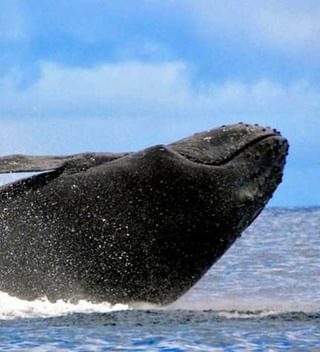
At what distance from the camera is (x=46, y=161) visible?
57.6ft

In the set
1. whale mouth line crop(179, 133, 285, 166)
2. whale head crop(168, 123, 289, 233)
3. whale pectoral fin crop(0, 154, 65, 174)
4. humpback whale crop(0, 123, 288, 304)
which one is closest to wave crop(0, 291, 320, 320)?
humpback whale crop(0, 123, 288, 304)

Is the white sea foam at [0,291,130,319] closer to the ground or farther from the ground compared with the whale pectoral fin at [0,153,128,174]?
closer to the ground

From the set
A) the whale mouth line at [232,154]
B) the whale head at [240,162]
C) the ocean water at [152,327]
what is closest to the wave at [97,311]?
the ocean water at [152,327]

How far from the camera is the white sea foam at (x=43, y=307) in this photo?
16703mm

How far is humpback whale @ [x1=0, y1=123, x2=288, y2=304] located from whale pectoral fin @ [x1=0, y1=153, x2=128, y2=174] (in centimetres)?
2

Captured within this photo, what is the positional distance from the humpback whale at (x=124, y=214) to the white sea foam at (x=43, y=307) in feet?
0.44

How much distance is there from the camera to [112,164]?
58.5 ft

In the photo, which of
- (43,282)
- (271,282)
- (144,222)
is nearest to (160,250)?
(144,222)

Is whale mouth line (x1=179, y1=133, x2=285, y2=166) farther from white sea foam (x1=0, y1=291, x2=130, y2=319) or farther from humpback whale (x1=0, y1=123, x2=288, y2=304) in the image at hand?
white sea foam (x1=0, y1=291, x2=130, y2=319)

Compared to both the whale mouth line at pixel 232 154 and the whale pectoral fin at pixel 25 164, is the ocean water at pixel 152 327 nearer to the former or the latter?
the whale pectoral fin at pixel 25 164

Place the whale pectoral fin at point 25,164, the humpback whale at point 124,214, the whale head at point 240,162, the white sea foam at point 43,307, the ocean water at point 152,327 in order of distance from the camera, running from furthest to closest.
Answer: the whale head at point 240,162 < the humpback whale at point 124,214 < the whale pectoral fin at point 25,164 < the white sea foam at point 43,307 < the ocean water at point 152,327

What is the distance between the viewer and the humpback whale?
1767 centimetres

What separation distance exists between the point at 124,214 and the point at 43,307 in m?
1.68

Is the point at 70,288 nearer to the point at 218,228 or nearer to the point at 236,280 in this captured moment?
the point at 218,228
